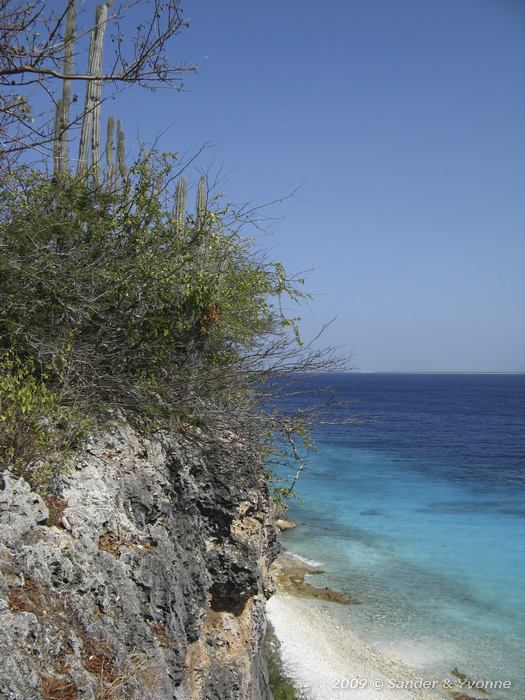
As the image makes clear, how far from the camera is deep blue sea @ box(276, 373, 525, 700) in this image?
17.1 metres

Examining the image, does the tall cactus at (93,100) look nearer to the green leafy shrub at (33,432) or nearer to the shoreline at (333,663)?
the green leafy shrub at (33,432)

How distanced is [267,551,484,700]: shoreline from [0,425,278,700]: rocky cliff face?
6.28m

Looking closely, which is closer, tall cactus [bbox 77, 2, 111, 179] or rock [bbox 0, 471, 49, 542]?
rock [bbox 0, 471, 49, 542]

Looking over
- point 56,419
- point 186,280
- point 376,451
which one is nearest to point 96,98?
point 186,280

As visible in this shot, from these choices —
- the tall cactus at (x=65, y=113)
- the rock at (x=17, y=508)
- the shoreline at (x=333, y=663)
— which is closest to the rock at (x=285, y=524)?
the shoreline at (x=333, y=663)

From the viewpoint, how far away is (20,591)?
4.04 meters

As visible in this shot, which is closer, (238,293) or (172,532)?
(172,532)

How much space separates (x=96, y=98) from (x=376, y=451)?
4563 centimetres

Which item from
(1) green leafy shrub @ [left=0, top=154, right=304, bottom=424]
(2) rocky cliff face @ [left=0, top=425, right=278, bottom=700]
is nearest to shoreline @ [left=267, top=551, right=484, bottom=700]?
(2) rocky cliff face @ [left=0, top=425, right=278, bottom=700]

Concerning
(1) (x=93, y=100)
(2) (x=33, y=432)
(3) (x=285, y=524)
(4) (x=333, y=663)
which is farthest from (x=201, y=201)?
(3) (x=285, y=524)

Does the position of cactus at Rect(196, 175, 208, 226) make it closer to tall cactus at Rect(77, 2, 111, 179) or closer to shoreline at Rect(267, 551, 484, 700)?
tall cactus at Rect(77, 2, 111, 179)

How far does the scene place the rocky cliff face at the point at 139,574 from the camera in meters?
4.04

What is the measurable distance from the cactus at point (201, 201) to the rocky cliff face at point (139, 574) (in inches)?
112

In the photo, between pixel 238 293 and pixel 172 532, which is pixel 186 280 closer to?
pixel 238 293
